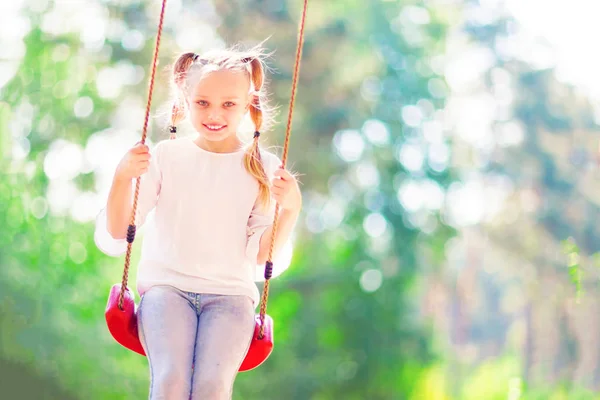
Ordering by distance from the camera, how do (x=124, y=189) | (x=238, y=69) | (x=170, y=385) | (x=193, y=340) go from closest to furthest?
(x=170, y=385) → (x=193, y=340) → (x=124, y=189) → (x=238, y=69)

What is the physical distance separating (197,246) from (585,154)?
712 centimetres

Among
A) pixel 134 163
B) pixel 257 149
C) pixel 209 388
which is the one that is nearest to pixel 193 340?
pixel 209 388

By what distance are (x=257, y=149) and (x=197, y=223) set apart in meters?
0.24

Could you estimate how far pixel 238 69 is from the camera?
212cm

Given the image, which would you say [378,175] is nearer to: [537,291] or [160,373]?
[537,291]

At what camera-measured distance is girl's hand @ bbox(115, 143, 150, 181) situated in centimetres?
196

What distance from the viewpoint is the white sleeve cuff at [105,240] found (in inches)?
→ 82.7

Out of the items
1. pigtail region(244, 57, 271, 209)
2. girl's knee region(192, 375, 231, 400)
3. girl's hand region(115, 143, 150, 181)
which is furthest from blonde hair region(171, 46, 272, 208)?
girl's knee region(192, 375, 231, 400)

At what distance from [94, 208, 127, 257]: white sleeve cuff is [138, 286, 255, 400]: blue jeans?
0.57 feet

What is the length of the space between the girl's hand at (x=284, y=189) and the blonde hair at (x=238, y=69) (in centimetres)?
10

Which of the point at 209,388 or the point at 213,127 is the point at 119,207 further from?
the point at 209,388

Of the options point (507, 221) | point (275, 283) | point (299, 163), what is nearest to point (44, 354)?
point (275, 283)

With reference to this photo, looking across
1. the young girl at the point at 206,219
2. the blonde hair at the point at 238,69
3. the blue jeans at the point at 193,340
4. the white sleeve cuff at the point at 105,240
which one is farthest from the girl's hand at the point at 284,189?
the white sleeve cuff at the point at 105,240

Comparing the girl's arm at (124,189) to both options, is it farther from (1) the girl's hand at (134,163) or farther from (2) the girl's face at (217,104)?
(2) the girl's face at (217,104)
